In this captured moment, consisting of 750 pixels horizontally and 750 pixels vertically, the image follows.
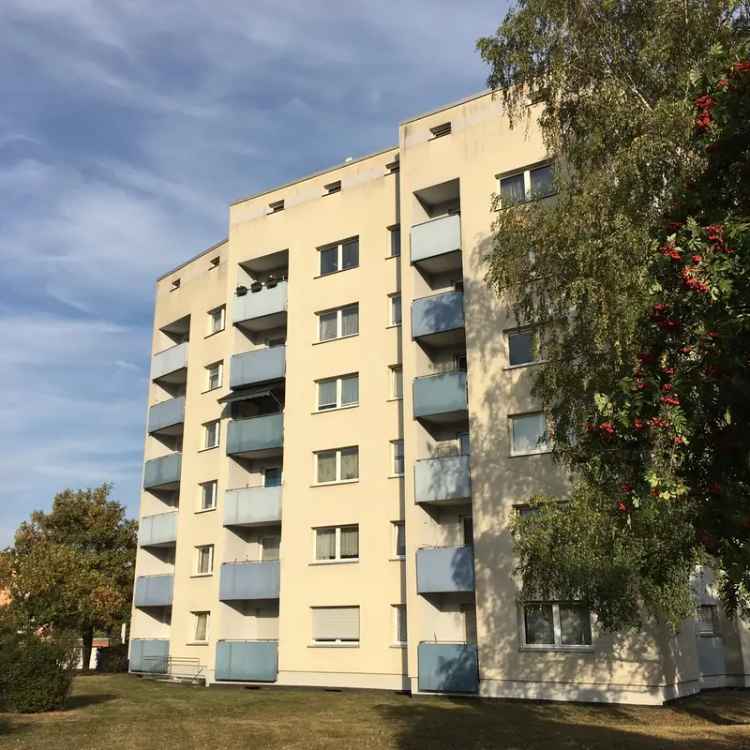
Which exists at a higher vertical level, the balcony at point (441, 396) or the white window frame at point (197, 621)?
the balcony at point (441, 396)

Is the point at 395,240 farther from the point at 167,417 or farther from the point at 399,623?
the point at 167,417

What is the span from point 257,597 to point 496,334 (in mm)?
13380

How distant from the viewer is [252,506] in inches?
1261

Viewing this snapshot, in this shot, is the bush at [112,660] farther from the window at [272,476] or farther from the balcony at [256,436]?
the balcony at [256,436]

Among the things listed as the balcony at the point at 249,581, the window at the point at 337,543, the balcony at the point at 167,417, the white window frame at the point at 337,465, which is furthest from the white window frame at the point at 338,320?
the balcony at the point at 167,417

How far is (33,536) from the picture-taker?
47750 millimetres

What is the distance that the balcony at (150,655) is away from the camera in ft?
115

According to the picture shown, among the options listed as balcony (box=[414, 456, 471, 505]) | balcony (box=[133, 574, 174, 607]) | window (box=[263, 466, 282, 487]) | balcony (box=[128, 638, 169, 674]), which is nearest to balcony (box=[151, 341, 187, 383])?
window (box=[263, 466, 282, 487])

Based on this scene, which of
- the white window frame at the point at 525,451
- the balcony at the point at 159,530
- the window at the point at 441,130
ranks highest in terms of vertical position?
the window at the point at 441,130

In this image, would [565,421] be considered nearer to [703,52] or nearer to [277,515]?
[703,52]

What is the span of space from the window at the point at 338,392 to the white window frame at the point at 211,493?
7.05 metres

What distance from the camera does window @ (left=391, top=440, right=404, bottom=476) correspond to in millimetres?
28972

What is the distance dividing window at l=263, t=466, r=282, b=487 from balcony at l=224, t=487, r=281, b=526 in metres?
1.72

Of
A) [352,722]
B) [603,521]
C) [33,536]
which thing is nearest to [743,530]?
[603,521]
